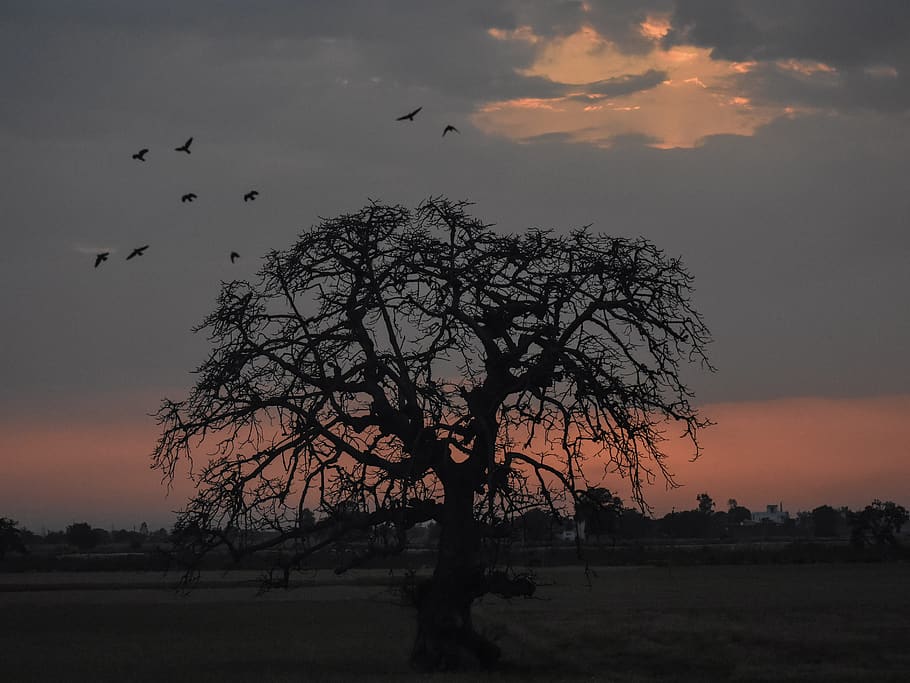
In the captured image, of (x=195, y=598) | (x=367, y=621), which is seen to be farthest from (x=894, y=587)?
(x=195, y=598)

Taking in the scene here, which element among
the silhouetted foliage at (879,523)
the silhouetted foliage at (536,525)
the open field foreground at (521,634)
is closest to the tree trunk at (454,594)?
the open field foreground at (521,634)

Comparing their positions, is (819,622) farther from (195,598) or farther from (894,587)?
(195,598)

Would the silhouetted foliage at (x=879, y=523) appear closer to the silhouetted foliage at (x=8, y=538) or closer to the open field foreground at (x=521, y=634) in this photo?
the open field foreground at (x=521, y=634)

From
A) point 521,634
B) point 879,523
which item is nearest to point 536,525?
point 521,634

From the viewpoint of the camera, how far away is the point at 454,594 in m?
22.2

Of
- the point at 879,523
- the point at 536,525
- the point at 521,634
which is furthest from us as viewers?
the point at 879,523

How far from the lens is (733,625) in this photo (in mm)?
36906

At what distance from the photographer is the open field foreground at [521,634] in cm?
2536

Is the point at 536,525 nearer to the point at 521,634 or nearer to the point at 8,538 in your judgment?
the point at 521,634

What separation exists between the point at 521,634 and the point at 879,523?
9328 cm

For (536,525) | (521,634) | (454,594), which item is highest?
(536,525)

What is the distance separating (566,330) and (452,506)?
4155 millimetres

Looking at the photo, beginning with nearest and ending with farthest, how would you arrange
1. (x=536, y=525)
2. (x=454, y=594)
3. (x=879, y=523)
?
(x=536, y=525) → (x=454, y=594) → (x=879, y=523)

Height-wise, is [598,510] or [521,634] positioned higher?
[598,510]
